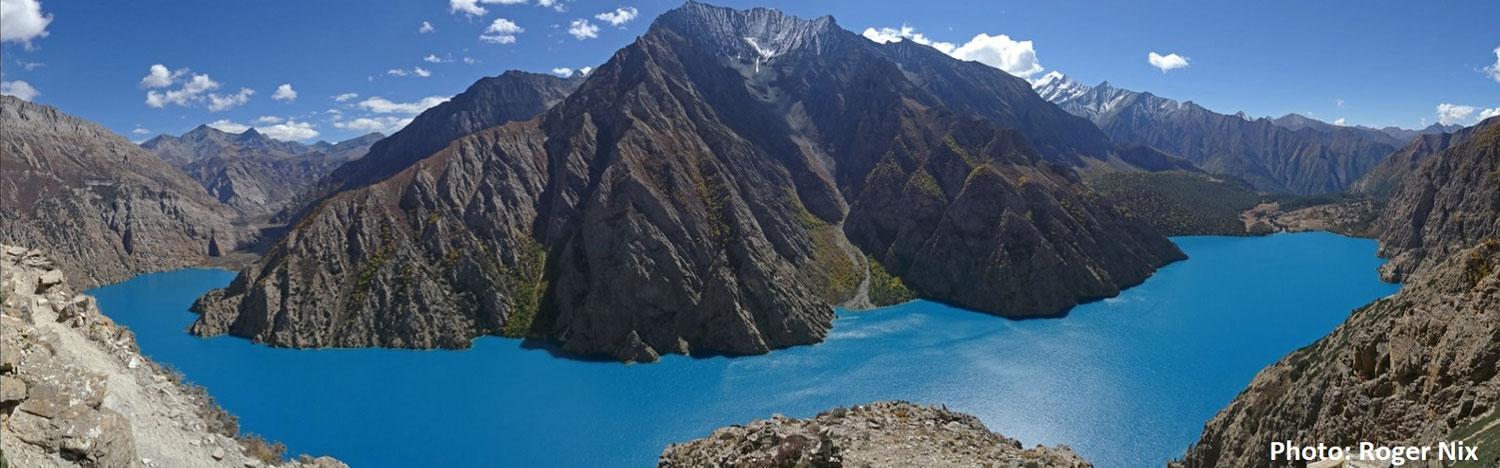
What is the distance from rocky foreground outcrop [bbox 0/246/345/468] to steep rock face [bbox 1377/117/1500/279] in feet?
575

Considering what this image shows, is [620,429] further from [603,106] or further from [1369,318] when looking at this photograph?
[603,106]

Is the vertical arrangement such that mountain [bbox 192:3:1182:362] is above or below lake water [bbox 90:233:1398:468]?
above

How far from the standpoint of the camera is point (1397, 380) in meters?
31.3

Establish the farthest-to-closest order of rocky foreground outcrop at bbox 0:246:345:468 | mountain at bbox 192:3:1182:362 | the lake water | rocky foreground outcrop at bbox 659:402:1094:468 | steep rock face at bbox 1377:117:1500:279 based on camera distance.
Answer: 1. steep rock face at bbox 1377:117:1500:279
2. mountain at bbox 192:3:1182:362
3. the lake water
4. rocky foreground outcrop at bbox 659:402:1094:468
5. rocky foreground outcrop at bbox 0:246:345:468

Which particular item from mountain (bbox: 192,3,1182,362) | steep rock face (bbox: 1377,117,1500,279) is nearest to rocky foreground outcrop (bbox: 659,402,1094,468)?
mountain (bbox: 192,3,1182,362)

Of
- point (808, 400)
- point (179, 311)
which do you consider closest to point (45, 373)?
point (808, 400)

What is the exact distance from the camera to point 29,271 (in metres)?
24.9

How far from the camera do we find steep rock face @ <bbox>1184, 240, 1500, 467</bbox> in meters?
27.5

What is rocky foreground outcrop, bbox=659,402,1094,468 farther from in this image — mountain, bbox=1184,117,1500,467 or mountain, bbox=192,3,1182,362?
mountain, bbox=192,3,1182,362

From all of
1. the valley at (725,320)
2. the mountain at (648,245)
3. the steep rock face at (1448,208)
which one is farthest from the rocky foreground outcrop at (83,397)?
the steep rock face at (1448,208)

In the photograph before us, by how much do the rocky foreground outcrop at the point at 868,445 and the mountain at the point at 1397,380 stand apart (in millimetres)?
10403

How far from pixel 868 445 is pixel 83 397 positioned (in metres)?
31.4

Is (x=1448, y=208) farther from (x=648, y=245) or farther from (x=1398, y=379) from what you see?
(x=648, y=245)

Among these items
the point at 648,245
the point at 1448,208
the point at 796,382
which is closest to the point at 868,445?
the point at 796,382
